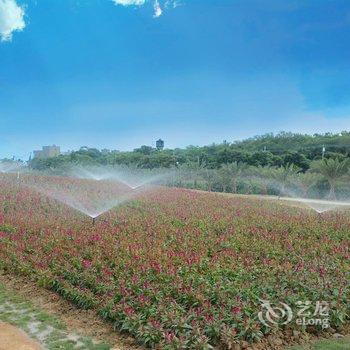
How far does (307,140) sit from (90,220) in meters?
55.0

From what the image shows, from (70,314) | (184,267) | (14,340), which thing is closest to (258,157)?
(184,267)

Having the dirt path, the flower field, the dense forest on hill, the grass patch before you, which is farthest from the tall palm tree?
the dirt path

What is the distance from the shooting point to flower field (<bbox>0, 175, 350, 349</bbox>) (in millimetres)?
5344

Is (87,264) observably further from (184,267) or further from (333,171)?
(333,171)

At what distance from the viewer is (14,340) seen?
507 cm

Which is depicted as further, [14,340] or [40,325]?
[40,325]

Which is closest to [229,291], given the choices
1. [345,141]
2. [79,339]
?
[79,339]

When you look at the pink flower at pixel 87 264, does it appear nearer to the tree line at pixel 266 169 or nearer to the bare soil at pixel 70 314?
the bare soil at pixel 70 314

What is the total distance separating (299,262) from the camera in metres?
7.90

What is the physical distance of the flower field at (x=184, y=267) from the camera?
17.5 ft

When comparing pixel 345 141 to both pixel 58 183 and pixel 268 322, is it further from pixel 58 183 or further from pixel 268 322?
pixel 268 322

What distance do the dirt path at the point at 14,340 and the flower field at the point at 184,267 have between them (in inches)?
43.0

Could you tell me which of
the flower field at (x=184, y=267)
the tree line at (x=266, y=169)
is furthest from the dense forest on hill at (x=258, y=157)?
the flower field at (x=184, y=267)

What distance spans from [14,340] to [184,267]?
3.05 meters
